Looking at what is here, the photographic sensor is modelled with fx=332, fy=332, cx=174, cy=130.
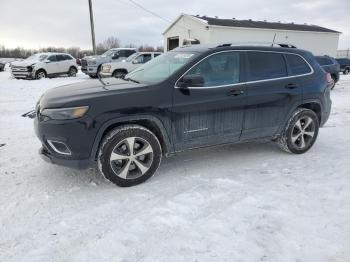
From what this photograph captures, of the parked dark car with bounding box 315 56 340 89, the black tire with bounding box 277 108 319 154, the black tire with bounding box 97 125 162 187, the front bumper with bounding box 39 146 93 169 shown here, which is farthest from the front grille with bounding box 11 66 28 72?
the black tire with bounding box 277 108 319 154

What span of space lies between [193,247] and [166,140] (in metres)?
1.63

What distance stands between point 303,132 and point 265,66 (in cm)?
133

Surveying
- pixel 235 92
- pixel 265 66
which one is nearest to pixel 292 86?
pixel 265 66

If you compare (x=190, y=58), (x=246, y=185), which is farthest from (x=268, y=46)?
(x=246, y=185)

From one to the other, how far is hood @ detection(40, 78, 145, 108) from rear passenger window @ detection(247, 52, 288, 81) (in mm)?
1712

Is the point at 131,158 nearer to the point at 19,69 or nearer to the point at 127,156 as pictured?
the point at 127,156

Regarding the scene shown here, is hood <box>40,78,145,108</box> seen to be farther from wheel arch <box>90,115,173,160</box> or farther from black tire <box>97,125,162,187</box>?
black tire <box>97,125,162,187</box>

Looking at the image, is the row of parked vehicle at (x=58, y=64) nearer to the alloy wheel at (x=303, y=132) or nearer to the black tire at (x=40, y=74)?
the black tire at (x=40, y=74)

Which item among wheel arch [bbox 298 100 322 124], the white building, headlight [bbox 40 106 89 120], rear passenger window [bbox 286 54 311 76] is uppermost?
the white building

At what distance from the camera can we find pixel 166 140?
4.26 meters

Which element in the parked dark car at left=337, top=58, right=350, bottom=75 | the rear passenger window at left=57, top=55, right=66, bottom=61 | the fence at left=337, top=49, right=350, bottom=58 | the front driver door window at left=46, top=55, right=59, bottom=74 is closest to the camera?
the front driver door window at left=46, top=55, right=59, bottom=74

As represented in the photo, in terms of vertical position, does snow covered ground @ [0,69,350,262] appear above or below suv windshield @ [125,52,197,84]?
below

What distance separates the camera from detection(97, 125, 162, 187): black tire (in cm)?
391

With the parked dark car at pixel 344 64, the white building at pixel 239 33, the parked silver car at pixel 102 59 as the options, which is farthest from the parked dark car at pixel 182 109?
the parked dark car at pixel 344 64
